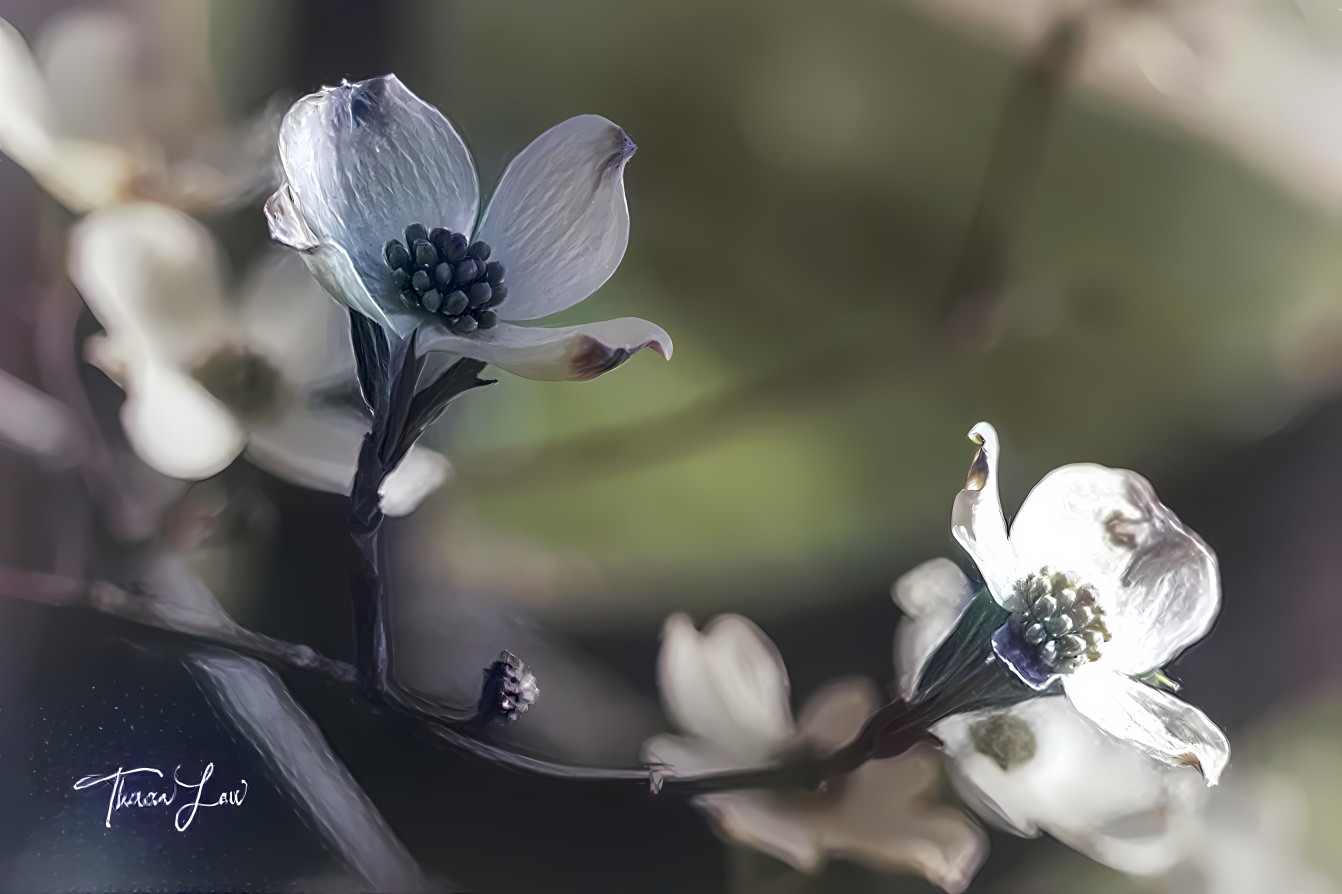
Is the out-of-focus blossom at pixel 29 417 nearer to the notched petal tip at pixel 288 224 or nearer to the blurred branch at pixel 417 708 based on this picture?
the blurred branch at pixel 417 708

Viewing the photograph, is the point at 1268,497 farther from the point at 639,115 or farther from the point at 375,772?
the point at 375,772

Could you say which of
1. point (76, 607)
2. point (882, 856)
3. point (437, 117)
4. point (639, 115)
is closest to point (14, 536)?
point (76, 607)

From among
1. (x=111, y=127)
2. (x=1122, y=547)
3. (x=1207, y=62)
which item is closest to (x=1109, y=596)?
(x=1122, y=547)

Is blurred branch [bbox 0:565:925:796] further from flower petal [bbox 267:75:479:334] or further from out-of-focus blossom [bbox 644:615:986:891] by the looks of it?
flower petal [bbox 267:75:479:334]

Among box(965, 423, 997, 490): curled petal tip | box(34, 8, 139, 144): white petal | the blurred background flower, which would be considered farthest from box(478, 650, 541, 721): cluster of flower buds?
box(34, 8, 139, 144): white petal

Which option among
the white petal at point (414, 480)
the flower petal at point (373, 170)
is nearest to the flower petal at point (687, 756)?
the white petal at point (414, 480)

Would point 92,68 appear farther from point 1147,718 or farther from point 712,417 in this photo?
point 1147,718
